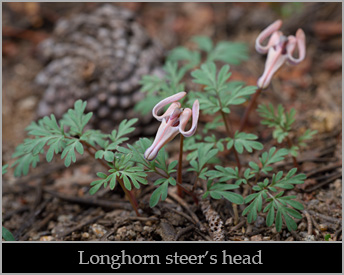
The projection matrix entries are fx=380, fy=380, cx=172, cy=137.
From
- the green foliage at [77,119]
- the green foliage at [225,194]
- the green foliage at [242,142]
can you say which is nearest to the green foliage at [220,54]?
the green foliage at [242,142]

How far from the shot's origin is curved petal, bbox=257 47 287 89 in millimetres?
1842

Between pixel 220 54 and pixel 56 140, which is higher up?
pixel 220 54

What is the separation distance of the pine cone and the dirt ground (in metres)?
0.23

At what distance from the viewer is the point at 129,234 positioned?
1727 mm

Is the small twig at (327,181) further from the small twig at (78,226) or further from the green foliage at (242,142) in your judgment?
the small twig at (78,226)

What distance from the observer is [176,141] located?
2426 mm

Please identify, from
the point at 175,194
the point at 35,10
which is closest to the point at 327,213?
the point at 175,194

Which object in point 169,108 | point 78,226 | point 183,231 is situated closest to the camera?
point 169,108

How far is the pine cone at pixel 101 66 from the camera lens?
7.95ft

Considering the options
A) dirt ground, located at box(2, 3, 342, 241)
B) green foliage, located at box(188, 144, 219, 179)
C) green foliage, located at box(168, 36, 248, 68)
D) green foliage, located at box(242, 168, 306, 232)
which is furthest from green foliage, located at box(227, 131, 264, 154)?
green foliage, located at box(168, 36, 248, 68)

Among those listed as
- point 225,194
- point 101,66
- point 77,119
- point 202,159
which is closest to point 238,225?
point 225,194

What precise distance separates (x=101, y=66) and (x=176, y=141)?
0.69 meters

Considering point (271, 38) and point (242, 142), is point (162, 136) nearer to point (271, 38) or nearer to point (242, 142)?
point (242, 142)

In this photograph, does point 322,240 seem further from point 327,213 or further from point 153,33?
point 153,33
